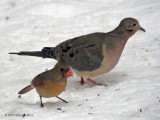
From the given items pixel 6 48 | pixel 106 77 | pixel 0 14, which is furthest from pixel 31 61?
pixel 0 14

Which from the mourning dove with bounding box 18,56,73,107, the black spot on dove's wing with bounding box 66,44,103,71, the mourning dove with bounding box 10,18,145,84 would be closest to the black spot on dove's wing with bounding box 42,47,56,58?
the mourning dove with bounding box 10,18,145,84

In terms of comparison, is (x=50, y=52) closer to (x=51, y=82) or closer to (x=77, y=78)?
(x=77, y=78)

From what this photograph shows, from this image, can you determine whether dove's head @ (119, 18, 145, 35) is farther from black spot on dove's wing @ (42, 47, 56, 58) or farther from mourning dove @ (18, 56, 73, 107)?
mourning dove @ (18, 56, 73, 107)

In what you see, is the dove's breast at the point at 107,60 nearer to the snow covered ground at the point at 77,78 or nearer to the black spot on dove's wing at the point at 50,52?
the snow covered ground at the point at 77,78

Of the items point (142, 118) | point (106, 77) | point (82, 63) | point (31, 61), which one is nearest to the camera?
point (142, 118)

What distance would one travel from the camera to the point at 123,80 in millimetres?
6457

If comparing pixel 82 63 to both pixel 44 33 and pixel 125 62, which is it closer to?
pixel 125 62

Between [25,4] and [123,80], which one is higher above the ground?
[25,4]

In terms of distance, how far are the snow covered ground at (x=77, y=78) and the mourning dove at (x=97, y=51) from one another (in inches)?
10.3

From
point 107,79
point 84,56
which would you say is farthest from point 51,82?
point 107,79

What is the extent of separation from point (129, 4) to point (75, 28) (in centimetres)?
133

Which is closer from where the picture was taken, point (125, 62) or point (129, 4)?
point (125, 62)

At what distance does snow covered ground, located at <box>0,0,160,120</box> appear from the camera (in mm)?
5461

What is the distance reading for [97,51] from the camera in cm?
635
